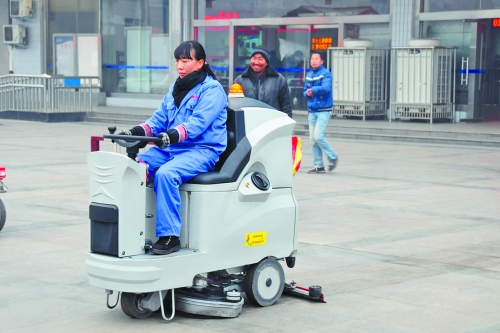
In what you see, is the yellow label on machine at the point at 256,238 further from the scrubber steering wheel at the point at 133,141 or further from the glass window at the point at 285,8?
the glass window at the point at 285,8

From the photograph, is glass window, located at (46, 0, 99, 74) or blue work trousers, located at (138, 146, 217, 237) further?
glass window, located at (46, 0, 99, 74)

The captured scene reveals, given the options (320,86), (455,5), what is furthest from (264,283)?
(455,5)

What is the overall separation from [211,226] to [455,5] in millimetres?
16878

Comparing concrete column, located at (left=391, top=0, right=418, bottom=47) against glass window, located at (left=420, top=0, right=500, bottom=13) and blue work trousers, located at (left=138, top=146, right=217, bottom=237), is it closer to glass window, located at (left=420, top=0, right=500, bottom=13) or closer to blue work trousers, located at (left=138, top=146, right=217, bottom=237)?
glass window, located at (left=420, top=0, right=500, bottom=13)

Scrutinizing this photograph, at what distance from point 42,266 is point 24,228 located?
5.45ft

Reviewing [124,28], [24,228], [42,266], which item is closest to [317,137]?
[24,228]

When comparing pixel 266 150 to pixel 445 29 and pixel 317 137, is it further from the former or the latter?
pixel 445 29

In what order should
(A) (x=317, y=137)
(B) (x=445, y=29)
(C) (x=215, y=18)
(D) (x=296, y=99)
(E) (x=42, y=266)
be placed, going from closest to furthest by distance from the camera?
(E) (x=42, y=266) → (A) (x=317, y=137) → (B) (x=445, y=29) → (D) (x=296, y=99) → (C) (x=215, y=18)

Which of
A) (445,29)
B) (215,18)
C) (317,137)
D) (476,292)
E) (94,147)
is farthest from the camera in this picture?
(215,18)

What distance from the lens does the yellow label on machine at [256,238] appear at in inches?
221

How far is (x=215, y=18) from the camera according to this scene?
2556cm

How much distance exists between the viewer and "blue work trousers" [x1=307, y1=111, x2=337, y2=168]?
1267 centimetres

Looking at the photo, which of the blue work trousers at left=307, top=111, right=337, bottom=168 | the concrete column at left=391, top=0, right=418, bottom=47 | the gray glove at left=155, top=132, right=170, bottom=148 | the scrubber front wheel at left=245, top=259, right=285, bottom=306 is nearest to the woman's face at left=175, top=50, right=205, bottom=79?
the gray glove at left=155, top=132, right=170, bottom=148

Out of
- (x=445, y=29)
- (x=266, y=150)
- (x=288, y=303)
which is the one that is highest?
(x=445, y=29)
